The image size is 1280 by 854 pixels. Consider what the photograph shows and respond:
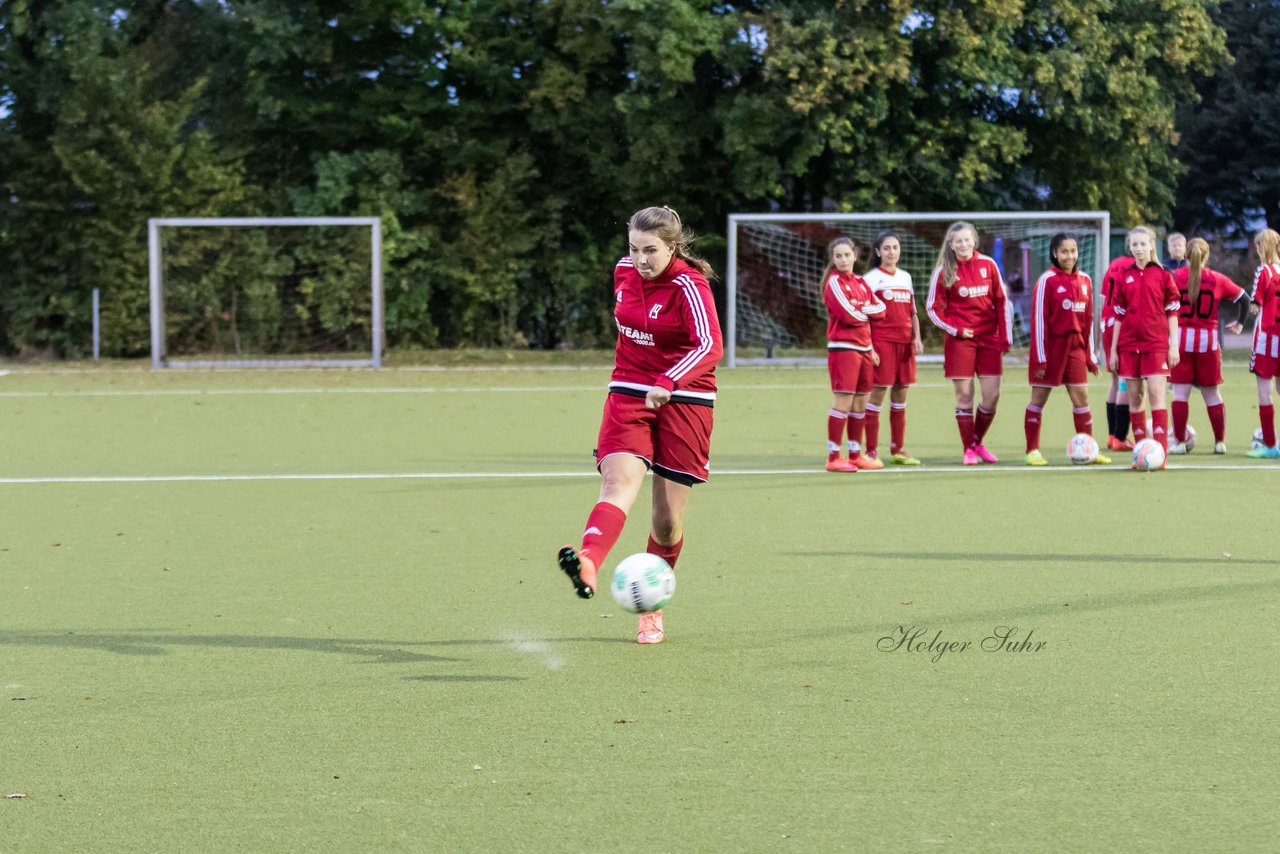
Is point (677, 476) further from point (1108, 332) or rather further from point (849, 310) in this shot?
point (1108, 332)

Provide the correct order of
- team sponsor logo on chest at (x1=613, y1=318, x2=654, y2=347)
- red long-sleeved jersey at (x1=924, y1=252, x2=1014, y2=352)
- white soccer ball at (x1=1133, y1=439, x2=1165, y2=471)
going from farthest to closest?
red long-sleeved jersey at (x1=924, y1=252, x2=1014, y2=352), white soccer ball at (x1=1133, y1=439, x2=1165, y2=471), team sponsor logo on chest at (x1=613, y1=318, x2=654, y2=347)

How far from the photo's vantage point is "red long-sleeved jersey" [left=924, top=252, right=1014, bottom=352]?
12.2 metres

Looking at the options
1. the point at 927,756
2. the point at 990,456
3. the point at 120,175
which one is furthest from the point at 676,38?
the point at 927,756

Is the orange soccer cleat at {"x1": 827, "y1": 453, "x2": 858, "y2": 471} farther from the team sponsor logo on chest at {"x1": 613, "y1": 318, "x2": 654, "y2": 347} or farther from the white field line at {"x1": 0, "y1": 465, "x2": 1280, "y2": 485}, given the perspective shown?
the team sponsor logo on chest at {"x1": 613, "y1": 318, "x2": 654, "y2": 347}

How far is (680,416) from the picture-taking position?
6.17 meters

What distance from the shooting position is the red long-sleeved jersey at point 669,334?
605cm

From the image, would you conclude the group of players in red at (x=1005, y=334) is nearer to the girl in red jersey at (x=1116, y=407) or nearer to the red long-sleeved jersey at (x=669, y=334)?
the girl in red jersey at (x=1116, y=407)

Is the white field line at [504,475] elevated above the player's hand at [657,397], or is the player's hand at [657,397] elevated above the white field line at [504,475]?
the player's hand at [657,397]

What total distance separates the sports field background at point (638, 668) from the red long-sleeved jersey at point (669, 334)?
0.93 metres

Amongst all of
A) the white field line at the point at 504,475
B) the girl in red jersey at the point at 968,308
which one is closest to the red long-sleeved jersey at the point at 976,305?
the girl in red jersey at the point at 968,308

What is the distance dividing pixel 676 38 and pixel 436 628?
2232 cm

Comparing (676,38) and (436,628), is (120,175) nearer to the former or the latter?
(676,38)

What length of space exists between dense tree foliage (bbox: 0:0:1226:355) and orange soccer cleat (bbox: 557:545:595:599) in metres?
21.9

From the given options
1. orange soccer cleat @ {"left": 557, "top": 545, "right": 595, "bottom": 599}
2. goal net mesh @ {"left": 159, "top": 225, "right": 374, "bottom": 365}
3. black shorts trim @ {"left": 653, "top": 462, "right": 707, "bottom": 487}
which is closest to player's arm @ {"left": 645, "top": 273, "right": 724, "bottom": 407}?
black shorts trim @ {"left": 653, "top": 462, "right": 707, "bottom": 487}
